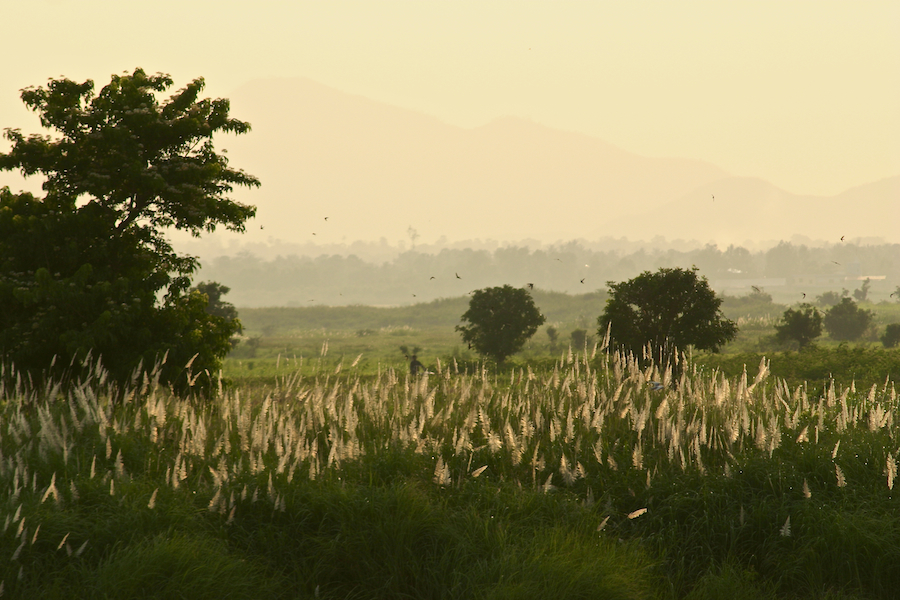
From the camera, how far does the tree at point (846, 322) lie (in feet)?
124

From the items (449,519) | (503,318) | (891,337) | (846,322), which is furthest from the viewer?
(846,322)

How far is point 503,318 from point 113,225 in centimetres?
1583

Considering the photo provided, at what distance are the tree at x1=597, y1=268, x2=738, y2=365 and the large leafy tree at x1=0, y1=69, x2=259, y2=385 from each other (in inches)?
362

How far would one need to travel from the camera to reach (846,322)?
37688mm

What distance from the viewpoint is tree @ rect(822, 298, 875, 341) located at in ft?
124

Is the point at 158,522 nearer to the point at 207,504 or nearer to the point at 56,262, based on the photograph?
the point at 207,504

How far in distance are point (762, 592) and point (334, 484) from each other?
4167mm

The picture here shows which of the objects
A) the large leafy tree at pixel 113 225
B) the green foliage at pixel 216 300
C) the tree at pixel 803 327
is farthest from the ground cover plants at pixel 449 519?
the tree at pixel 803 327

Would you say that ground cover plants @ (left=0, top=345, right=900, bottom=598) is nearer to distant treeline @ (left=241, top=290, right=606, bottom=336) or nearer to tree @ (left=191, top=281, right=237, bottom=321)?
tree @ (left=191, top=281, right=237, bottom=321)

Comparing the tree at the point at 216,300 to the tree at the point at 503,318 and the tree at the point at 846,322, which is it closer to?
the tree at the point at 503,318

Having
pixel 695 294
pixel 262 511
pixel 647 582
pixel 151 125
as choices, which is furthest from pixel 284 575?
pixel 695 294

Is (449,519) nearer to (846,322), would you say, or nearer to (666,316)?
(666,316)

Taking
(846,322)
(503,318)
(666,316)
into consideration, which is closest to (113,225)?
(666,316)

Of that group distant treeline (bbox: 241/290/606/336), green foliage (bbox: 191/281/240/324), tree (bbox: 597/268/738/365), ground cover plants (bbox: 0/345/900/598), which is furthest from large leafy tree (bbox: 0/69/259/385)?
distant treeline (bbox: 241/290/606/336)
